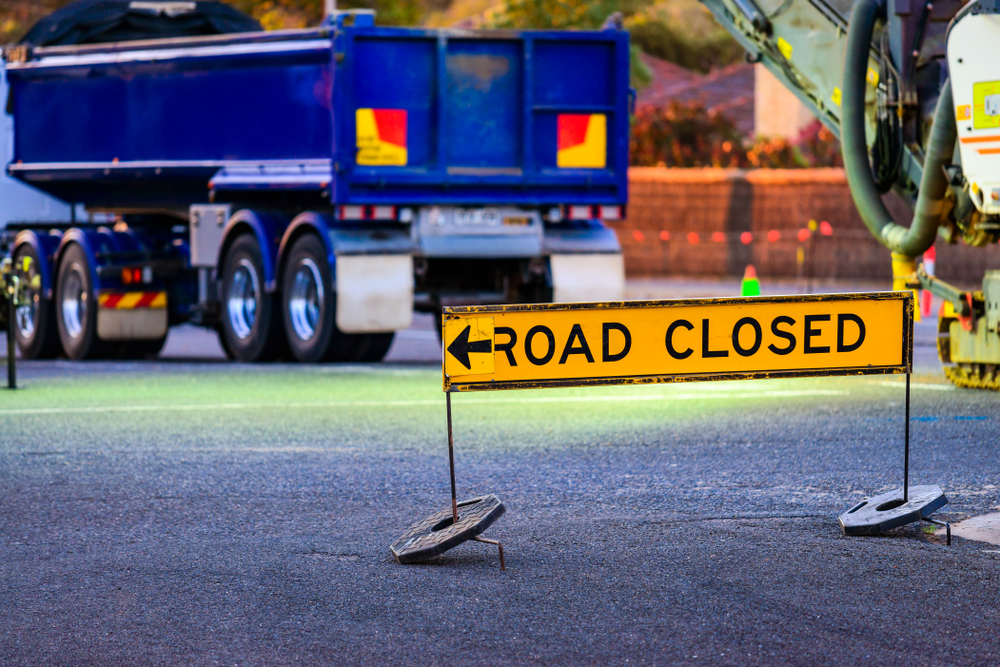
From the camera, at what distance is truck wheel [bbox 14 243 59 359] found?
17.9 meters

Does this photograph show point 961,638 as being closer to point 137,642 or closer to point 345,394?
point 137,642

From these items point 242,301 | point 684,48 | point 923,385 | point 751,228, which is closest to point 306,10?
point 751,228

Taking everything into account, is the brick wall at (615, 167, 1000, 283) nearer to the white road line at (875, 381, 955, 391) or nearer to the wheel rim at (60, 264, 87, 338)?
the wheel rim at (60, 264, 87, 338)

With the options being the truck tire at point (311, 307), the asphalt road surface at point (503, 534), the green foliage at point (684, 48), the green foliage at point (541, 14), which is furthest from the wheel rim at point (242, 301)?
the green foliage at point (684, 48)

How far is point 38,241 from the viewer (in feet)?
59.3

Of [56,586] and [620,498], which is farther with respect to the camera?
[620,498]

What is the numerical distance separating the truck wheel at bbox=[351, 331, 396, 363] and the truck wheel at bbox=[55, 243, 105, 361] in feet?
11.3

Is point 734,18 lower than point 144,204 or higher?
higher

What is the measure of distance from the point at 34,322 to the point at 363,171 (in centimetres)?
549

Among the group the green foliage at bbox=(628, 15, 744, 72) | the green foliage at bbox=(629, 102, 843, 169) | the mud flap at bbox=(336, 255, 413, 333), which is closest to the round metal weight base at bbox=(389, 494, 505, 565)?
the mud flap at bbox=(336, 255, 413, 333)

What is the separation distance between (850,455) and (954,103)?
323 centimetres

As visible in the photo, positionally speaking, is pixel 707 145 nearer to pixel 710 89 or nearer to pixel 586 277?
pixel 586 277

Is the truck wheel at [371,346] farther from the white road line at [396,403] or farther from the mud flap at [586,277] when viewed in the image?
the white road line at [396,403]

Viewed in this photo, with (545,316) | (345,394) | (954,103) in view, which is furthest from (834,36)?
(545,316)
